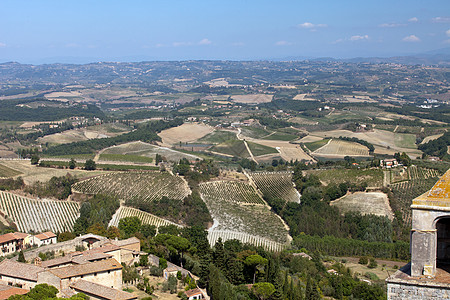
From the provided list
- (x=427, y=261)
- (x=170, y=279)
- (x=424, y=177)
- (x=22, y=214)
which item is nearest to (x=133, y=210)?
(x=22, y=214)

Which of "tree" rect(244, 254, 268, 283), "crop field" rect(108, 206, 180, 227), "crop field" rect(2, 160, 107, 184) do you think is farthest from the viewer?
"crop field" rect(2, 160, 107, 184)

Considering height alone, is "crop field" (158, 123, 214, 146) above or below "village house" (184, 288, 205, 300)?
below

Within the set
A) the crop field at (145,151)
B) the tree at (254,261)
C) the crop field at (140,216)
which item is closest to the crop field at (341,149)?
the crop field at (145,151)

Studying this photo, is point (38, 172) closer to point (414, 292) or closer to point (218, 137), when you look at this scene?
point (218, 137)

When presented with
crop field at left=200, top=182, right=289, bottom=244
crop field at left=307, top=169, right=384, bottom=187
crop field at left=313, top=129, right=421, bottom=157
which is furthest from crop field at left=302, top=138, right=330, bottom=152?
crop field at left=200, top=182, right=289, bottom=244

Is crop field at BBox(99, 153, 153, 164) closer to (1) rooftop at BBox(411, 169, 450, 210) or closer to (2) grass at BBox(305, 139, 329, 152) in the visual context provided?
(2) grass at BBox(305, 139, 329, 152)

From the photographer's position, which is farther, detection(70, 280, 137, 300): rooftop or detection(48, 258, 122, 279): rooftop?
detection(48, 258, 122, 279): rooftop

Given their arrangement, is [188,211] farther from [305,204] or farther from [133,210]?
[305,204]

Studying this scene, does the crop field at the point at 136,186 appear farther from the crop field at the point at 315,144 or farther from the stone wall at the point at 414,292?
the stone wall at the point at 414,292
